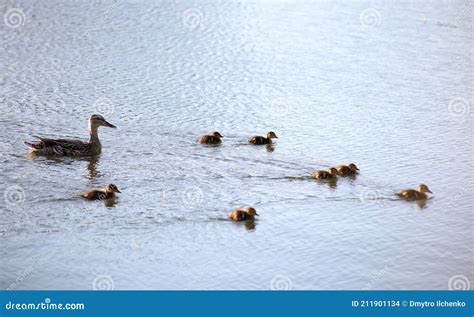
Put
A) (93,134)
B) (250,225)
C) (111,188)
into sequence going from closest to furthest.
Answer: (250,225), (111,188), (93,134)

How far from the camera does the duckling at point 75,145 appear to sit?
12.9 m

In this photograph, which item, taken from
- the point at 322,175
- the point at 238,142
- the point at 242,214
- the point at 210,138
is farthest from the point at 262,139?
the point at 242,214

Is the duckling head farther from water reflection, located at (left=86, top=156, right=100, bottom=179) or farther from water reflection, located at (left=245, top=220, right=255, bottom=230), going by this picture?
water reflection, located at (left=245, top=220, right=255, bottom=230)

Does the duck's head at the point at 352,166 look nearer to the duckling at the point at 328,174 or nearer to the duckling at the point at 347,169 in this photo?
the duckling at the point at 347,169

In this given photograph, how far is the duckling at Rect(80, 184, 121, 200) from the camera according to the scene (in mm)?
11305

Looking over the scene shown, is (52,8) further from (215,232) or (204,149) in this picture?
(215,232)

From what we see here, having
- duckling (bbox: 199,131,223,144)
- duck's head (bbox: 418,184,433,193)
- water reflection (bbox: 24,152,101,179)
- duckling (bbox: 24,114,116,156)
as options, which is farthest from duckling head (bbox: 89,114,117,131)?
duck's head (bbox: 418,184,433,193)

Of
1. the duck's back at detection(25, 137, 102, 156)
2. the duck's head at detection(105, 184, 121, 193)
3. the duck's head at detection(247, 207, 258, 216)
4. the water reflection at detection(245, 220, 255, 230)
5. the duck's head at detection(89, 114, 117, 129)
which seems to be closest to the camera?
the water reflection at detection(245, 220, 255, 230)

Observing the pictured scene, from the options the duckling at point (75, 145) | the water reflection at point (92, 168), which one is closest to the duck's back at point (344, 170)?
the water reflection at point (92, 168)

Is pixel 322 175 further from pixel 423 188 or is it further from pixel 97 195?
pixel 97 195

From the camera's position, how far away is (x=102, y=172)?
12.6 m

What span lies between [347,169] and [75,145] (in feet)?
12.7

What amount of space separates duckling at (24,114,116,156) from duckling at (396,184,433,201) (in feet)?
14.6

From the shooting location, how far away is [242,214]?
35.3 ft
